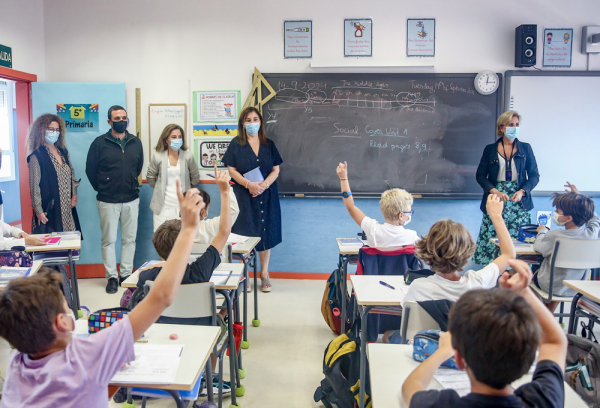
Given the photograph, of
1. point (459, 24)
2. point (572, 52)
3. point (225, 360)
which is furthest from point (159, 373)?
point (572, 52)

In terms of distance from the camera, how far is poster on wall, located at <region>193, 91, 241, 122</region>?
15.3ft

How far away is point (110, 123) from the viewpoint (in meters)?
4.39

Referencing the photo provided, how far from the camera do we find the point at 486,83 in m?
4.51

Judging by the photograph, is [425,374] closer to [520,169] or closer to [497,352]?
[497,352]

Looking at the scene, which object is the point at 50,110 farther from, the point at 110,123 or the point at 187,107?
the point at 187,107

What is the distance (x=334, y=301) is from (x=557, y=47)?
138 inches

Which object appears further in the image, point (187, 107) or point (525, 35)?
point (187, 107)

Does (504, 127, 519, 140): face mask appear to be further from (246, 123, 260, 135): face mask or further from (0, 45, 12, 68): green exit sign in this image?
(0, 45, 12, 68): green exit sign

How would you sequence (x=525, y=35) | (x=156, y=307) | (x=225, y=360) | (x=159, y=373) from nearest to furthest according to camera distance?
(x=156, y=307), (x=159, y=373), (x=225, y=360), (x=525, y=35)

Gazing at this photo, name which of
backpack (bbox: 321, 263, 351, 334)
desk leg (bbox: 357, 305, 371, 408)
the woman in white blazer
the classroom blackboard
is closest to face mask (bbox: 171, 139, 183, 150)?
the woman in white blazer

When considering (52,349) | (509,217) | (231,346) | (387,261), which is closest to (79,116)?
(231,346)

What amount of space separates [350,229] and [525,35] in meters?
2.59

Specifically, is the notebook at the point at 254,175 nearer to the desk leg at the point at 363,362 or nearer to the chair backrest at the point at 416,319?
the desk leg at the point at 363,362

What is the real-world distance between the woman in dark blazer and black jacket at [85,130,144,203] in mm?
3408
